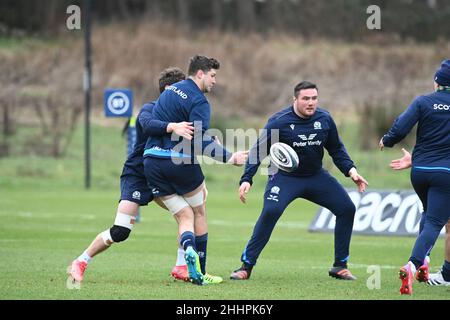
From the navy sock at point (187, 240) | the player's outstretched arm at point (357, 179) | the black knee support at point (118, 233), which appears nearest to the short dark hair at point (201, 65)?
the navy sock at point (187, 240)

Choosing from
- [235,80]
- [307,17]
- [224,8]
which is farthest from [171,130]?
[224,8]

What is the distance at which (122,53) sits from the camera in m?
37.7

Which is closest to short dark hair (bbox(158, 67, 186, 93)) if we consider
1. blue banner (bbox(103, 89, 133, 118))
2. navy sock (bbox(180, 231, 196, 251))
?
navy sock (bbox(180, 231, 196, 251))

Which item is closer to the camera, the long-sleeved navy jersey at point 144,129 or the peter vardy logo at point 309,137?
the long-sleeved navy jersey at point 144,129

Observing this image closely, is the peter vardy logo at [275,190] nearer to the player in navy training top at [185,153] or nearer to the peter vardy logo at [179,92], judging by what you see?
the player in navy training top at [185,153]

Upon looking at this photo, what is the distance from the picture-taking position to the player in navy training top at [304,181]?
35.8 ft

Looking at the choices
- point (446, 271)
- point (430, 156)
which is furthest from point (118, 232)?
point (446, 271)

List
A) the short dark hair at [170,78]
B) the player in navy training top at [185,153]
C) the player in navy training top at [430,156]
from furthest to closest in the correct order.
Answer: the short dark hair at [170,78] → the player in navy training top at [185,153] → the player in navy training top at [430,156]

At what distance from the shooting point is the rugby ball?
10789mm

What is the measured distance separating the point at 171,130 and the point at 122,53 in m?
28.4

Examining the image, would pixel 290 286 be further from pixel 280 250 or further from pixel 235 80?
pixel 235 80

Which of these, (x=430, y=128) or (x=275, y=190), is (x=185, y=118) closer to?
(x=275, y=190)

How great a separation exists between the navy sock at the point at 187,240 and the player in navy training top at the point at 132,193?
629 mm

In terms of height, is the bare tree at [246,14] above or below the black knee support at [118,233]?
above
